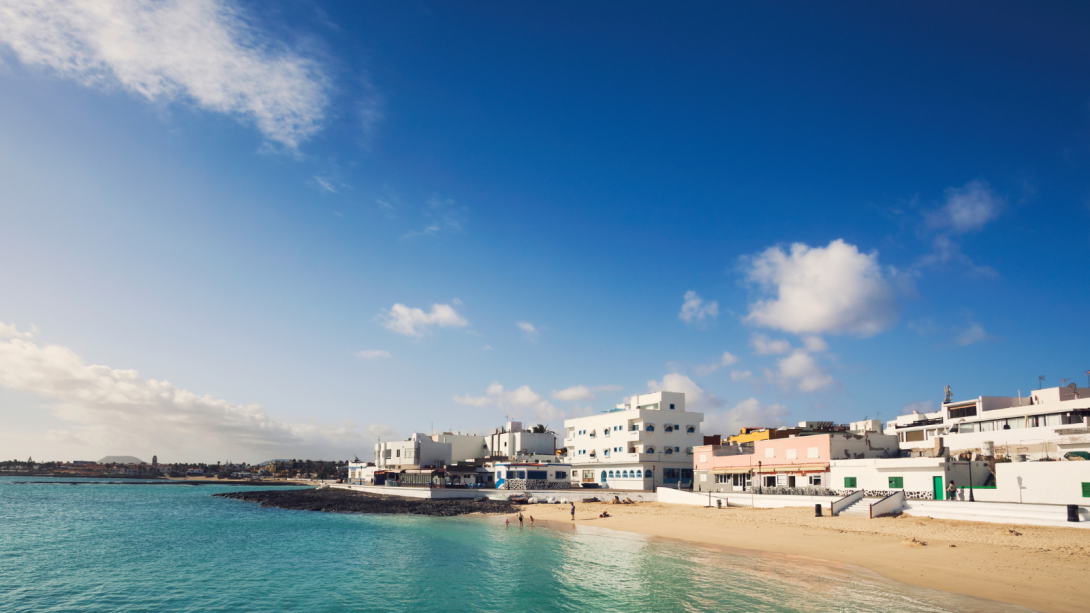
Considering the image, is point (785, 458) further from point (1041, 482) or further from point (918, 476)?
point (1041, 482)

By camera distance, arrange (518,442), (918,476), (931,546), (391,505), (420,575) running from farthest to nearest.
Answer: (518,442) → (391,505) → (918,476) → (420,575) → (931,546)

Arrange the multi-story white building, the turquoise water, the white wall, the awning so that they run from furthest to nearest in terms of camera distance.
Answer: the multi-story white building → the awning → the white wall → the turquoise water

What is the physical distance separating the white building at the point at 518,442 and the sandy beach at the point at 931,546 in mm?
59795

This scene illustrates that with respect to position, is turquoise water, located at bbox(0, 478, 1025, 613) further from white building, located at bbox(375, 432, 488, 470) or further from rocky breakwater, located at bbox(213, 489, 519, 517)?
white building, located at bbox(375, 432, 488, 470)

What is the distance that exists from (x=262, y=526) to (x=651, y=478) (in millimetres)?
46421

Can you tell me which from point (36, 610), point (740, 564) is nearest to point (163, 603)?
point (36, 610)

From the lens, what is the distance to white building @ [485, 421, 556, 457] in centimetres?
11394

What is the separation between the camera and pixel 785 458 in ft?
197

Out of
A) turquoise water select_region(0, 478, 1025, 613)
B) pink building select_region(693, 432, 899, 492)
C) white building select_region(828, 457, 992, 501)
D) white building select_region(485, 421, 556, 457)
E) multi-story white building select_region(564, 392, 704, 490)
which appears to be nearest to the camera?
turquoise water select_region(0, 478, 1025, 613)

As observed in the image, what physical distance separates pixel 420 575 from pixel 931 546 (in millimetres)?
29571

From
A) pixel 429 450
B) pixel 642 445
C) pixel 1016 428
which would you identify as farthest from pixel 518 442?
pixel 1016 428

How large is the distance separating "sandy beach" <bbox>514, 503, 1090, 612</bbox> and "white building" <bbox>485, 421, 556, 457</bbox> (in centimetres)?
5980

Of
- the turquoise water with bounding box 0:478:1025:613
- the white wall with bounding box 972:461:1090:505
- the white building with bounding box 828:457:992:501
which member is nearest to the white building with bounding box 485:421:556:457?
the turquoise water with bounding box 0:478:1025:613

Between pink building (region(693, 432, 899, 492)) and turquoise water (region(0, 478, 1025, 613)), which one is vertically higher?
pink building (region(693, 432, 899, 492))
